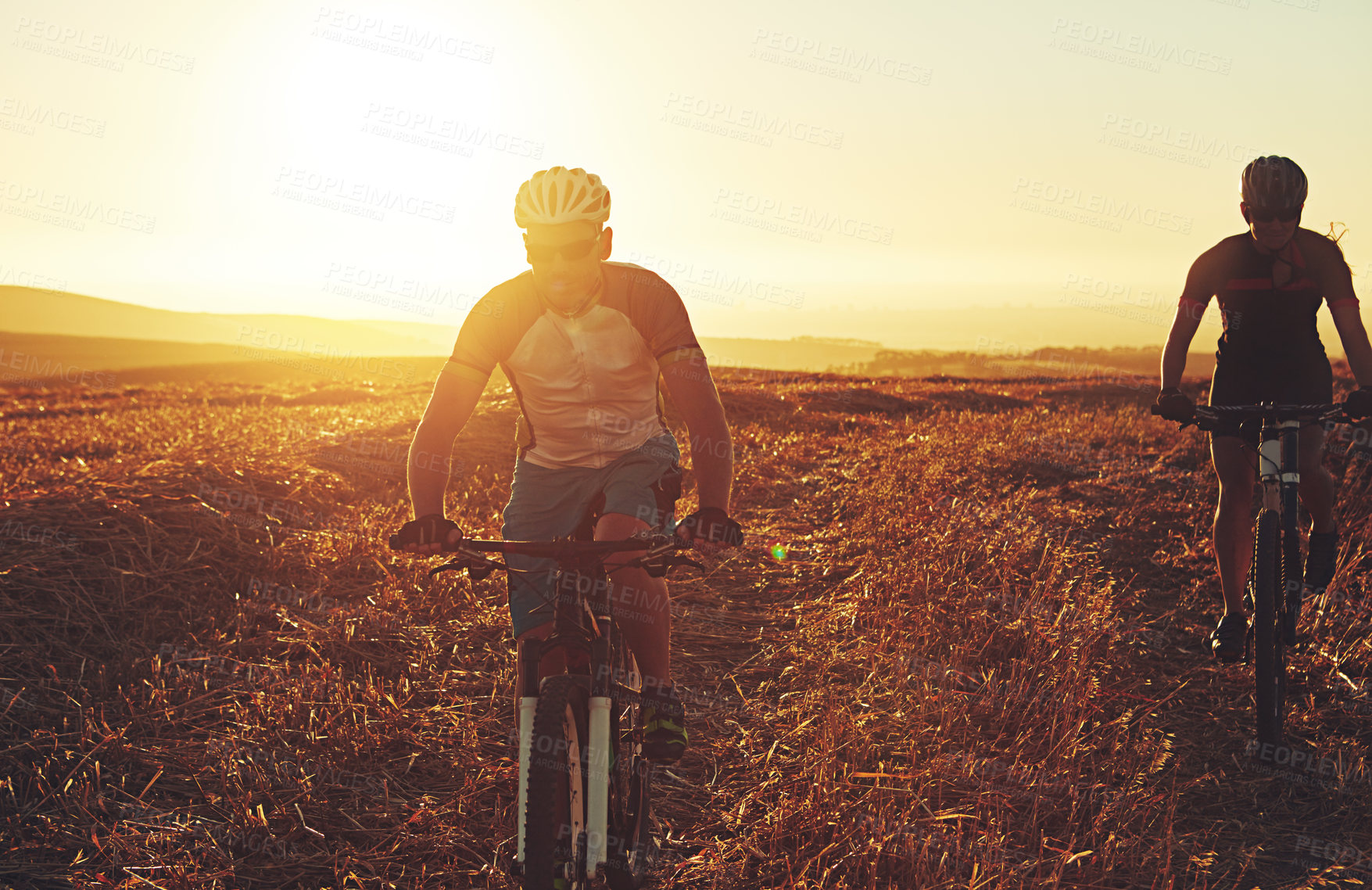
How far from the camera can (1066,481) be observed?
9.97m

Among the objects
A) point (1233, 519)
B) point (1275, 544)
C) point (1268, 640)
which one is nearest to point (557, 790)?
point (1268, 640)

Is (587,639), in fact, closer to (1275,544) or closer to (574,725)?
(574,725)

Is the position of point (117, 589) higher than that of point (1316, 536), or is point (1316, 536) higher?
point (1316, 536)

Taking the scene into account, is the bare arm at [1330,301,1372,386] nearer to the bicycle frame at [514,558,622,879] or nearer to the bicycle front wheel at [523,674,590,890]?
the bicycle frame at [514,558,622,879]

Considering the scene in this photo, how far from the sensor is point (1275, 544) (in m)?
4.39

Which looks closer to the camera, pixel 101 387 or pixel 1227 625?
pixel 1227 625

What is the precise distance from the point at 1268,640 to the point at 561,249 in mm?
3844

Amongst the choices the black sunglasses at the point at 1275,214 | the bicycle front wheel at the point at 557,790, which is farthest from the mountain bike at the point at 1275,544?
the bicycle front wheel at the point at 557,790

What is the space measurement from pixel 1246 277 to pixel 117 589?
24.0 ft

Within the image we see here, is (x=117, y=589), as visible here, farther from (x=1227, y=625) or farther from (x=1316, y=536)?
(x=1316, y=536)

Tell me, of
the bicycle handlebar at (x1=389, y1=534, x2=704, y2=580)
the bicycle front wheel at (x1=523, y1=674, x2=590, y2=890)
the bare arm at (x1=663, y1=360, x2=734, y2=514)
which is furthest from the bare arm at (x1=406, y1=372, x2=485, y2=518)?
the bicycle front wheel at (x1=523, y1=674, x2=590, y2=890)

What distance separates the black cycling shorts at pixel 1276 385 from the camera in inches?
188

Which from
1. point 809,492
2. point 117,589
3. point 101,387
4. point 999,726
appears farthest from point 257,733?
point 101,387

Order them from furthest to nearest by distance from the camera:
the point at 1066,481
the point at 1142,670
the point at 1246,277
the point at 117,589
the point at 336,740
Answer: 1. the point at 1066,481
2. the point at 117,589
3. the point at 1142,670
4. the point at 1246,277
5. the point at 336,740
